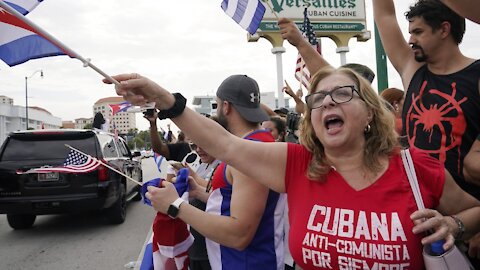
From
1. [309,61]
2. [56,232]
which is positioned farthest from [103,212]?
[309,61]

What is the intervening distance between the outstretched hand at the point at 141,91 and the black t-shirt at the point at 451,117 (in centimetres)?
128

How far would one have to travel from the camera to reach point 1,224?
26.3ft

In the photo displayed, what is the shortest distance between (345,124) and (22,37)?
7.01 feet

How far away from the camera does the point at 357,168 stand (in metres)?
1.77

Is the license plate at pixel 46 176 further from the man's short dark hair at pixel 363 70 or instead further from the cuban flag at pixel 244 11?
the man's short dark hair at pixel 363 70

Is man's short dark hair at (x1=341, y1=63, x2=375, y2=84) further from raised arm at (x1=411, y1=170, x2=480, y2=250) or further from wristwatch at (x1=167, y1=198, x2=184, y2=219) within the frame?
wristwatch at (x1=167, y1=198, x2=184, y2=219)

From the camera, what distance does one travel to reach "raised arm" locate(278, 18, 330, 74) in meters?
2.56

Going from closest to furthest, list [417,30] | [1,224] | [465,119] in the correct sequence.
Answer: [465,119] < [417,30] < [1,224]

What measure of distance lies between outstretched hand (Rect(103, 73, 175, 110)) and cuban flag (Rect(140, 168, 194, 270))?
69 centimetres

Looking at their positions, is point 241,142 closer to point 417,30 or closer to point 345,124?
point 345,124

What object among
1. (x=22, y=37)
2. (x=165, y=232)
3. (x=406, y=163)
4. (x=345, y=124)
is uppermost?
(x=22, y=37)

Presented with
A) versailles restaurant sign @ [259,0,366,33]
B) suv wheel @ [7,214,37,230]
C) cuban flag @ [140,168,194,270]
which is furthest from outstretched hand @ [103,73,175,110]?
versailles restaurant sign @ [259,0,366,33]

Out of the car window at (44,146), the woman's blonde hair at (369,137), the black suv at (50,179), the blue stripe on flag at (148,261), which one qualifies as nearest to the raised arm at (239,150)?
the woman's blonde hair at (369,137)

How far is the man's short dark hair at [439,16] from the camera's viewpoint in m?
2.06
